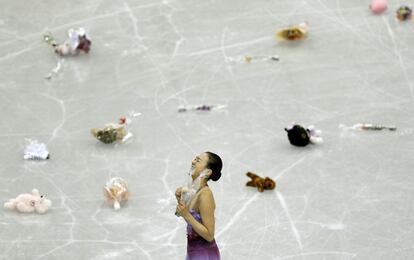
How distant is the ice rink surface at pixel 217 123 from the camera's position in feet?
20.3

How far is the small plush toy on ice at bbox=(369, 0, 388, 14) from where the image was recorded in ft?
28.8

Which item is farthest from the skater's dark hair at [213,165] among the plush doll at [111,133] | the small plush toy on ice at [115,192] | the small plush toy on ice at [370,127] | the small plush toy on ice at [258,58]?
the small plush toy on ice at [258,58]

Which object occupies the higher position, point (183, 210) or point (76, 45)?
point (183, 210)

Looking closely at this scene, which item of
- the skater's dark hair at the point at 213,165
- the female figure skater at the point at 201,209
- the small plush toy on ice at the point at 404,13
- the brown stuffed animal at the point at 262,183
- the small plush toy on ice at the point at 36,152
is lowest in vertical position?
the small plush toy on ice at the point at 36,152

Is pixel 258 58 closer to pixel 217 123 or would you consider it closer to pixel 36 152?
pixel 217 123

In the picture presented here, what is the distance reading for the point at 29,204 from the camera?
6383mm

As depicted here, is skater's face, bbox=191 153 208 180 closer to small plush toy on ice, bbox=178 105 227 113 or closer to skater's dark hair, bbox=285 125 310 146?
skater's dark hair, bbox=285 125 310 146

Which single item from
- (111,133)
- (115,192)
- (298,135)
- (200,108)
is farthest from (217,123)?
(115,192)

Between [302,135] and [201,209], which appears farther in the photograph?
[302,135]

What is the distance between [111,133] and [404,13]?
9.89 feet

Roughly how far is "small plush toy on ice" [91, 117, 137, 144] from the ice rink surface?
7 cm

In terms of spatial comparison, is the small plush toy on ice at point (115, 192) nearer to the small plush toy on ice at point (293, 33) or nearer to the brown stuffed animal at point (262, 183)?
the brown stuffed animal at point (262, 183)

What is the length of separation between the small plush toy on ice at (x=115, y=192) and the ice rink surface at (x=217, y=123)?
0.10 meters

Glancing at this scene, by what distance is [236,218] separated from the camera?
6324 mm
